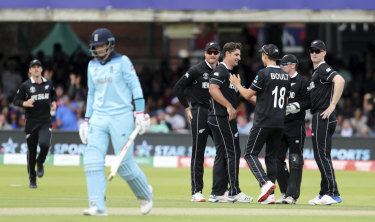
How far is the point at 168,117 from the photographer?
2188 centimetres

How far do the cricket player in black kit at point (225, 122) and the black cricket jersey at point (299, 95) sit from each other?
780 millimetres

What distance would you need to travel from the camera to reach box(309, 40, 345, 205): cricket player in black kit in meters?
10.8

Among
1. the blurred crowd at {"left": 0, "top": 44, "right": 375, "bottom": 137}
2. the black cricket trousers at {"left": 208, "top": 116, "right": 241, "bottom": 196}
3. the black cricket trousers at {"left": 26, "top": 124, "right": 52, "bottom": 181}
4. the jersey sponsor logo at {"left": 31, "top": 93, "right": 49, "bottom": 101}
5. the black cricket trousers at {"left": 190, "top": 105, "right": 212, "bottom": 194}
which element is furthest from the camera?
the blurred crowd at {"left": 0, "top": 44, "right": 375, "bottom": 137}

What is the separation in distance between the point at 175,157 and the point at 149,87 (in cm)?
468

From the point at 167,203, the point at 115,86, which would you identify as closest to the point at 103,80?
the point at 115,86

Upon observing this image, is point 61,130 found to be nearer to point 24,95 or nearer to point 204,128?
point 24,95

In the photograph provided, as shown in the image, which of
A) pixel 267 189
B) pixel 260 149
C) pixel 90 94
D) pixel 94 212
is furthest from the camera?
pixel 260 149

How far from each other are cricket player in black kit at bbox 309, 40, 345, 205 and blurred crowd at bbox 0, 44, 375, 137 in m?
9.59

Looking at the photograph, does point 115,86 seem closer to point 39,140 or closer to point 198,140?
point 198,140

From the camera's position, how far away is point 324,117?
35.4 feet

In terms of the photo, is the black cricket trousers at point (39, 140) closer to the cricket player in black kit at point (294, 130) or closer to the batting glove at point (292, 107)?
the cricket player in black kit at point (294, 130)

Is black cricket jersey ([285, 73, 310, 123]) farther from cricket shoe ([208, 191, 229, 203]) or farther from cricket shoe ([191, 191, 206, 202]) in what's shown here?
cricket shoe ([191, 191, 206, 202])

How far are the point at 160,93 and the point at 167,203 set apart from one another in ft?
44.1

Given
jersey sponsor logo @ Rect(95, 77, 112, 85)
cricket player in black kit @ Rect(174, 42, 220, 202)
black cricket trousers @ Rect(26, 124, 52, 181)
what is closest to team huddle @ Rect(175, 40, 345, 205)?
cricket player in black kit @ Rect(174, 42, 220, 202)
